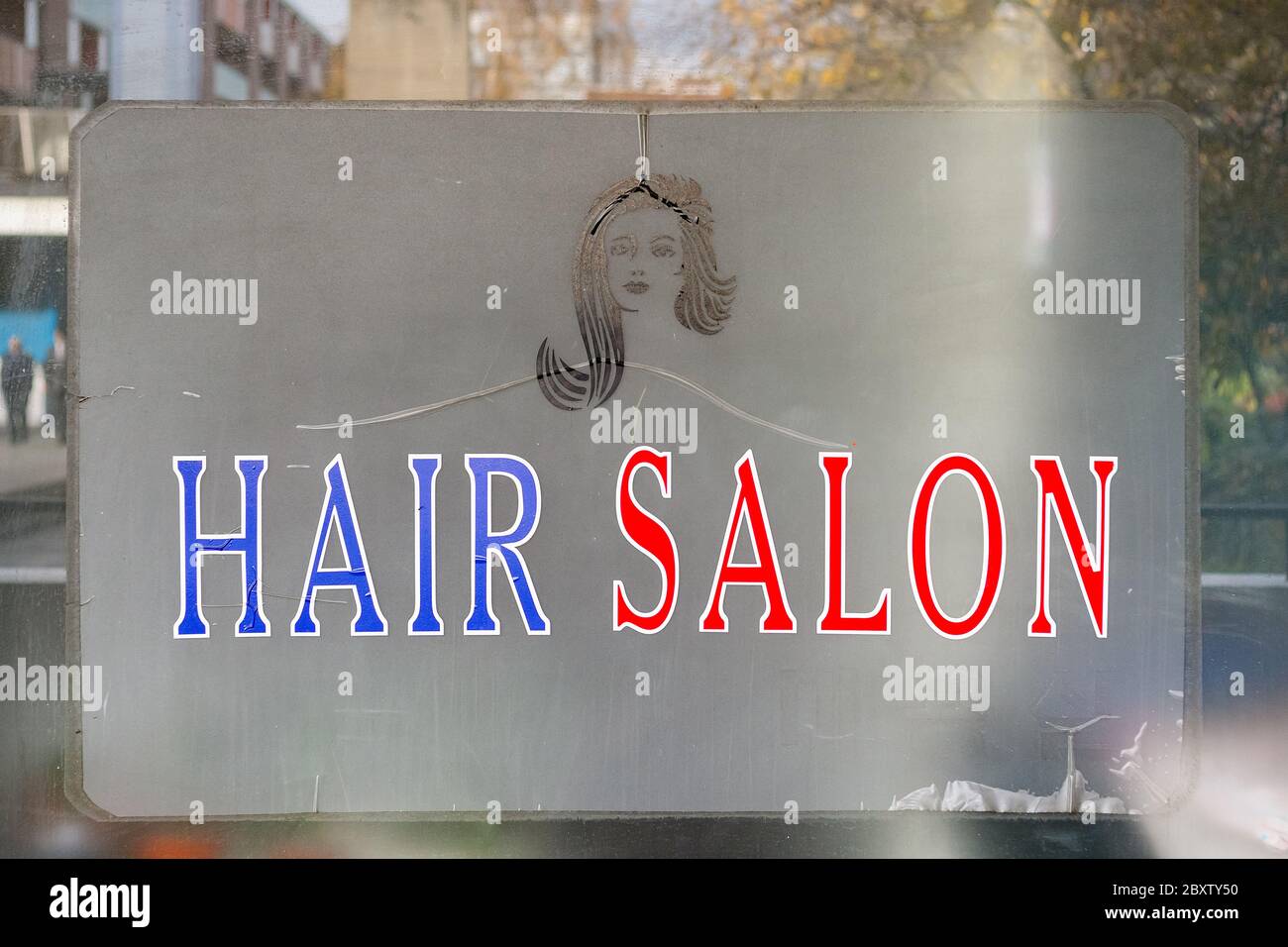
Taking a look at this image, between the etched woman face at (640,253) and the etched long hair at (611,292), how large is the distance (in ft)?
0.04

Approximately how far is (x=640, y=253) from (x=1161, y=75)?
1298 millimetres

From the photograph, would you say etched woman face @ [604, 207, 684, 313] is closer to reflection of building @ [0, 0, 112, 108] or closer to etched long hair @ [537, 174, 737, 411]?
etched long hair @ [537, 174, 737, 411]

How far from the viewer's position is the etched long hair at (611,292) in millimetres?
2490

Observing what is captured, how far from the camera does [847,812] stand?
100 inches

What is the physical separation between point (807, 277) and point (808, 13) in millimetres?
618

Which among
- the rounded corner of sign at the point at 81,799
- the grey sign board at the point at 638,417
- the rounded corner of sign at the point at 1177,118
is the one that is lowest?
the rounded corner of sign at the point at 81,799

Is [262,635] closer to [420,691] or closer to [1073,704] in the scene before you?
[420,691]

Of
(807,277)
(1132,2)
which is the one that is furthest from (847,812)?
(1132,2)

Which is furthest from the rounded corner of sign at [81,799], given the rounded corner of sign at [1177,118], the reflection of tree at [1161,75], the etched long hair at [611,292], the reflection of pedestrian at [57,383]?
the rounded corner of sign at [1177,118]

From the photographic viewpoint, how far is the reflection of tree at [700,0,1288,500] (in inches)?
97.1

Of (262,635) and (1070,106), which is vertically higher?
(1070,106)

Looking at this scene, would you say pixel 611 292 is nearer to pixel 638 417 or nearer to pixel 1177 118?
pixel 638 417

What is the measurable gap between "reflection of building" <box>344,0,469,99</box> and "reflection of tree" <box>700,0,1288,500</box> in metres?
0.58

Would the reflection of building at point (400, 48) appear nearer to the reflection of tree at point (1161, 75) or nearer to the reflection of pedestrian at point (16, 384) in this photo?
the reflection of tree at point (1161, 75)
